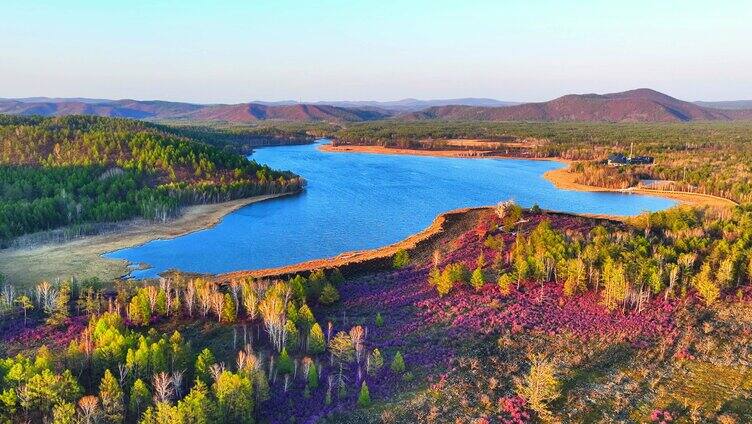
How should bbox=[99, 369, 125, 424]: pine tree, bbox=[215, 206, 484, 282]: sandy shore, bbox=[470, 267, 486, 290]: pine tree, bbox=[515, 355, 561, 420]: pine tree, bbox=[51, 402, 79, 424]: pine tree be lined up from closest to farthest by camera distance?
1. bbox=[51, 402, 79, 424]: pine tree
2. bbox=[99, 369, 125, 424]: pine tree
3. bbox=[515, 355, 561, 420]: pine tree
4. bbox=[470, 267, 486, 290]: pine tree
5. bbox=[215, 206, 484, 282]: sandy shore

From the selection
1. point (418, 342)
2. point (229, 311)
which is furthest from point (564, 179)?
point (229, 311)

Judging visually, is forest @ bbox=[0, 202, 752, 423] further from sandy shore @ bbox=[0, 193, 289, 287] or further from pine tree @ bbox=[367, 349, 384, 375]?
sandy shore @ bbox=[0, 193, 289, 287]

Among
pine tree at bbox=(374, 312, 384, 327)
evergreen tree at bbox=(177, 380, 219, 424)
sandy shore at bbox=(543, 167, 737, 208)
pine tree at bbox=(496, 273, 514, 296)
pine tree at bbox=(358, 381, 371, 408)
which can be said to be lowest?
pine tree at bbox=(358, 381, 371, 408)

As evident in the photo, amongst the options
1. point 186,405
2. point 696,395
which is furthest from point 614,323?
point 186,405

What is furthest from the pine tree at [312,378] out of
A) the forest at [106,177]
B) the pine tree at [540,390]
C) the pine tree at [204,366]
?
the forest at [106,177]

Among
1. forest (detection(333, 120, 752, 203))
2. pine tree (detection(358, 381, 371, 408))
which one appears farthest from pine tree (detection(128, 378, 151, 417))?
forest (detection(333, 120, 752, 203))

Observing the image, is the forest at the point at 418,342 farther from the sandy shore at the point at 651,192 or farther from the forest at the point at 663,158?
the forest at the point at 663,158

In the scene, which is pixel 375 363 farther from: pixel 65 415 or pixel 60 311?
pixel 60 311

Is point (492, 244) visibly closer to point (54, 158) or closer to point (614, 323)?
point (614, 323)
